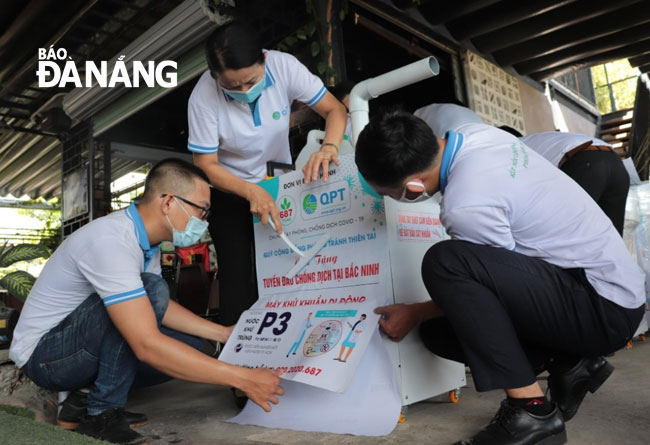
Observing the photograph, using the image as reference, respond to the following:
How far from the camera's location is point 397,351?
4.44 ft

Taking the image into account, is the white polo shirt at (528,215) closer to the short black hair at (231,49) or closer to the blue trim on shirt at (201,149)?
the short black hair at (231,49)

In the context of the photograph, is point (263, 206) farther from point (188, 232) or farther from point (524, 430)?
point (524, 430)

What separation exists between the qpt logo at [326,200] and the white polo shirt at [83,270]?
474mm

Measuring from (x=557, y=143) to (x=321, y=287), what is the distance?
3.29 ft

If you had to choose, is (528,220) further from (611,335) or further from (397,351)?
(397,351)

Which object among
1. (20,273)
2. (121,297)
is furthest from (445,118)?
(20,273)

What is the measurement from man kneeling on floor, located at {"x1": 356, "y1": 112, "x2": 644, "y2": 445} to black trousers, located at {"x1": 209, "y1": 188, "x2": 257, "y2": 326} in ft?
2.33

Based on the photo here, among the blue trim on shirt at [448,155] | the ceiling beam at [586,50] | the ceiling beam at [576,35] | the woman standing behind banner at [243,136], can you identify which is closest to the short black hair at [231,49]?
the woman standing behind banner at [243,136]

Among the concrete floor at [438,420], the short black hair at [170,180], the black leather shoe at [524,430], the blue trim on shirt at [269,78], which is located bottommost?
the concrete floor at [438,420]

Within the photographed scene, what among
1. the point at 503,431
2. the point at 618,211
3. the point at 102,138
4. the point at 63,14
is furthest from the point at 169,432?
the point at 102,138

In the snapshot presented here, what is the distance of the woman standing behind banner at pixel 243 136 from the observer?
1582 mm

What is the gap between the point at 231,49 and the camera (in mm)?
1489

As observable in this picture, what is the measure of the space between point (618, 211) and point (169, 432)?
170cm

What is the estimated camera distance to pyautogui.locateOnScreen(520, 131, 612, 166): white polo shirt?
1.76 m
